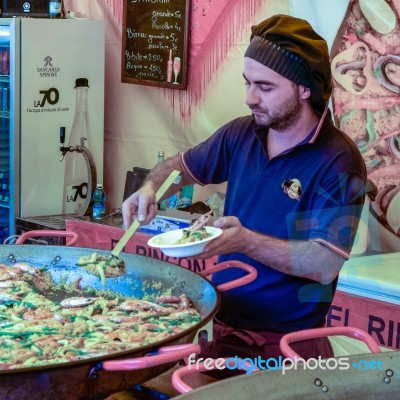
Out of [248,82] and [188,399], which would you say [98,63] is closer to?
[248,82]

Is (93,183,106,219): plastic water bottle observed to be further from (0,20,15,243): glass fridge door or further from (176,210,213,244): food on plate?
(176,210,213,244): food on plate

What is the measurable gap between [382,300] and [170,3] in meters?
2.76

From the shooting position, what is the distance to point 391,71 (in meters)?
4.20

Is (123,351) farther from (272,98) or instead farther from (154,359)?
(272,98)

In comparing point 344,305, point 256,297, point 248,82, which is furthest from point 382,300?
point 248,82

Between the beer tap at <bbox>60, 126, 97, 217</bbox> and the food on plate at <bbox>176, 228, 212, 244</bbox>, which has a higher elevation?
the food on plate at <bbox>176, 228, 212, 244</bbox>

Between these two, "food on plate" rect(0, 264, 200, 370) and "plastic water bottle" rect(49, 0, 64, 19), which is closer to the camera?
"food on plate" rect(0, 264, 200, 370)

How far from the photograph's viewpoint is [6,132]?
6.01 metres

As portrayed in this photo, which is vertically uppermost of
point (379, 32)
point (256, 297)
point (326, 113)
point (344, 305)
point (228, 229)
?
point (379, 32)

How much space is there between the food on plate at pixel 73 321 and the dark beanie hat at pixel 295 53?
79cm

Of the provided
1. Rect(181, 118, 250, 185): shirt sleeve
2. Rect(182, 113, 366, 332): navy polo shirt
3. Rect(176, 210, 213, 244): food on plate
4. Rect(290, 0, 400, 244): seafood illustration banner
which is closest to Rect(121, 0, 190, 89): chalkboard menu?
Rect(290, 0, 400, 244): seafood illustration banner

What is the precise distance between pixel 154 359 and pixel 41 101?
13.8ft

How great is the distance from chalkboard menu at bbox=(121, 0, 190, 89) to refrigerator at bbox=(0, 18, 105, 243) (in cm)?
25

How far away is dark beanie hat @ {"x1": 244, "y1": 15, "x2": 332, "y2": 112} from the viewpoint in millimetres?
2666
